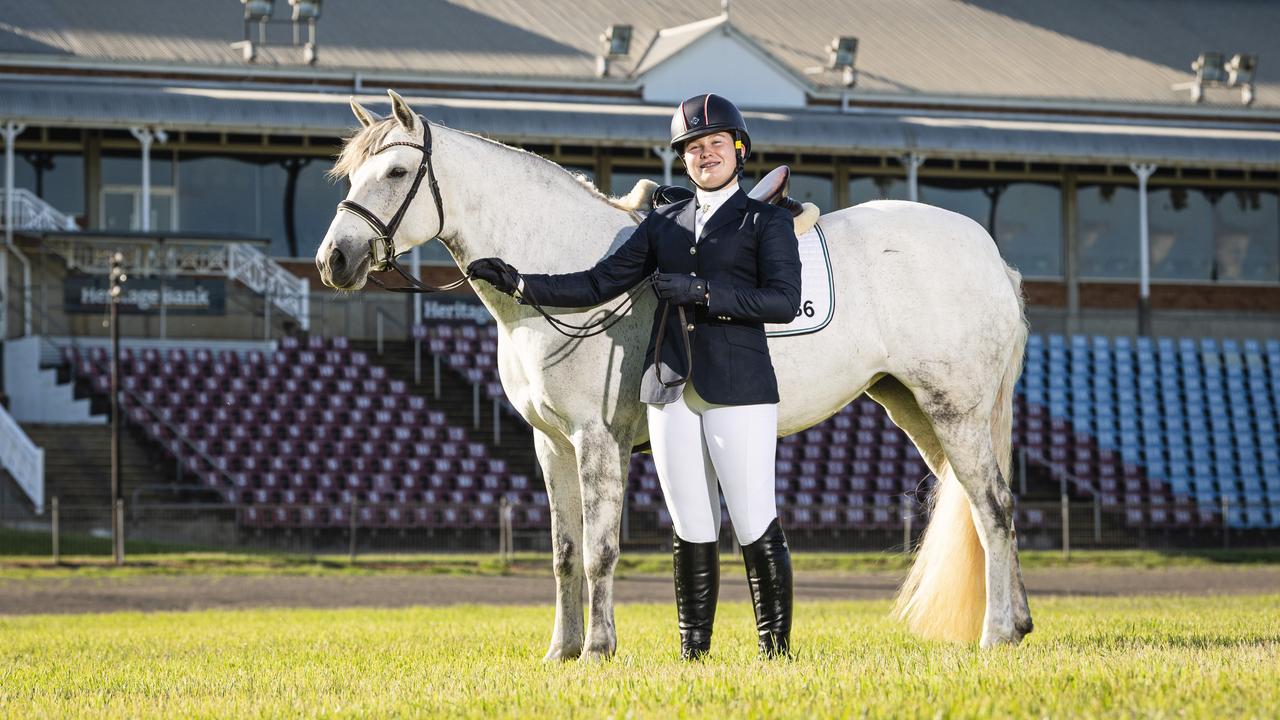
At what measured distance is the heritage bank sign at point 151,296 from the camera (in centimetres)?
3041

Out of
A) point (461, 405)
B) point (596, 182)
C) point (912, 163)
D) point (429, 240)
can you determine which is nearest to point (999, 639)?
point (429, 240)

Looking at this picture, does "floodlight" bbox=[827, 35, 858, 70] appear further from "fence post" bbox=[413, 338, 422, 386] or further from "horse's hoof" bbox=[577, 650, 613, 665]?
"horse's hoof" bbox=[577, 650, 613, 665]

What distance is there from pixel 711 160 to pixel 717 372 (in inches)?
34.7

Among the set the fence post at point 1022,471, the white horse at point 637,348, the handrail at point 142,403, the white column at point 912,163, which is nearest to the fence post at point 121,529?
the handrail at point 142,403

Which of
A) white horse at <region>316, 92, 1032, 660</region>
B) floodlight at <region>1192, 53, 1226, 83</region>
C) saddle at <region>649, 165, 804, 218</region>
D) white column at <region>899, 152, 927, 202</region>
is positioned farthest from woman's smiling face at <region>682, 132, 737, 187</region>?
floodlight at <region>1192, 53, 1226, 83</region>

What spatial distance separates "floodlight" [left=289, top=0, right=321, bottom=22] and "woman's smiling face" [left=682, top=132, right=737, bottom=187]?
3228cm

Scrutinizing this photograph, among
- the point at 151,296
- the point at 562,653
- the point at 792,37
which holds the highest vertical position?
the point at 792,37

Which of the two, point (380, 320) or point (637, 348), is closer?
point (637, 348)

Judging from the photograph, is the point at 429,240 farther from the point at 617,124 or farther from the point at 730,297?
the point at 617,124

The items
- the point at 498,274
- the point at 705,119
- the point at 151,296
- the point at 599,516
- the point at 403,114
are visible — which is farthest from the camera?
the point at 151,296

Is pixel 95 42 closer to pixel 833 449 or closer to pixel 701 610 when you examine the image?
pixel 833 449

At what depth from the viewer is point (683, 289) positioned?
20.3 ft

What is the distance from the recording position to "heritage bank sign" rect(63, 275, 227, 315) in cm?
3041

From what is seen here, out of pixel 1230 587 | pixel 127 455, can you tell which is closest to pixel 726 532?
pixel 1230 587
